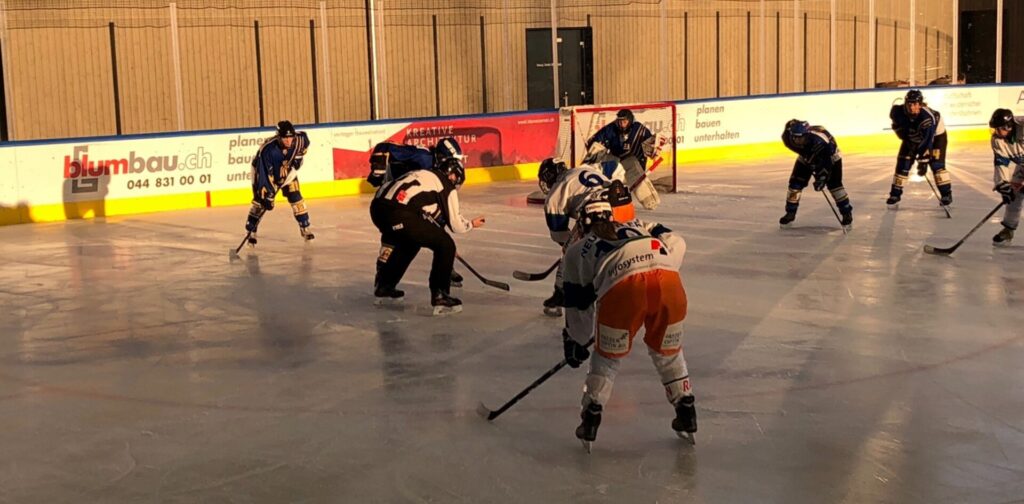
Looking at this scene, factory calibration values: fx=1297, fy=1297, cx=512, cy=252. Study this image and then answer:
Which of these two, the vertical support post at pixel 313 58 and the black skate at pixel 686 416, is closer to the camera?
the black skate at pixel 686 416

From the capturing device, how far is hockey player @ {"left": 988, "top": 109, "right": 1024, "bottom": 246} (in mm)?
9953

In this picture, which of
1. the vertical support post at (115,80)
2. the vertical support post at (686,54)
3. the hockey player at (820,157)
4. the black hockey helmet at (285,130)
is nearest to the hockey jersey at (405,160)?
the black hockey helmet at (285,130)

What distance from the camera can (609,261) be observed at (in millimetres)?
4930

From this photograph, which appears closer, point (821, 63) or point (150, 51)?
point (150, 51)

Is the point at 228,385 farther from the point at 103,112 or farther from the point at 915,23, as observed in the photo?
the point at 915,23

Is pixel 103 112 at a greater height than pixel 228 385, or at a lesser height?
greater

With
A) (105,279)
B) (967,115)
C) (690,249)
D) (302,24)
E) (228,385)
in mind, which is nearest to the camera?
(228,385)

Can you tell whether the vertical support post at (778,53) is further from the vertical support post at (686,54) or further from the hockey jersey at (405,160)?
the hockey jersey at (405,160)

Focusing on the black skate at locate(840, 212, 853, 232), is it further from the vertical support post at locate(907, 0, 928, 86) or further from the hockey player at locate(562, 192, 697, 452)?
the vertical support post at locate(907, 0, 928, 86)

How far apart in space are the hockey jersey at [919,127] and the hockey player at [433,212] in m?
6.19

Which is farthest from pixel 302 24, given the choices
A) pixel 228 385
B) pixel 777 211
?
pixel 228 385

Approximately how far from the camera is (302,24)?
62.0 feet

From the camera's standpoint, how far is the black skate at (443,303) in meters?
8.18

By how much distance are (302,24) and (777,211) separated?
868cm
